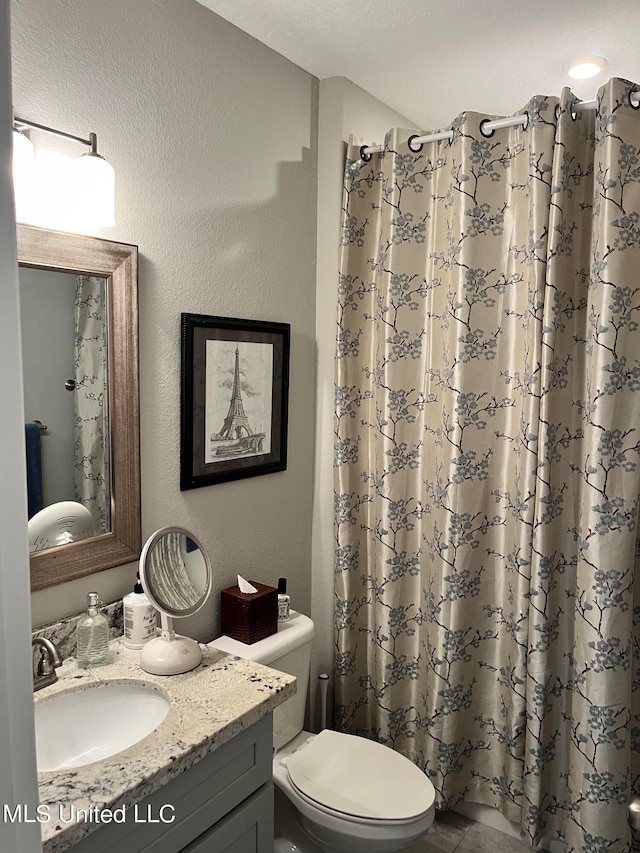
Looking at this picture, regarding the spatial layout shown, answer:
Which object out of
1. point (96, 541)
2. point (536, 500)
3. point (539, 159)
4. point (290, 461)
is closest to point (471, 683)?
point (536, 500)

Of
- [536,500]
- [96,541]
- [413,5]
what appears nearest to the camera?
[96,541]

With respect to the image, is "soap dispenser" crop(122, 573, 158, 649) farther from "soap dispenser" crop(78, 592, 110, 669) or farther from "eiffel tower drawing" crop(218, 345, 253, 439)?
"eiffel tower drawing" crop(218, 345, 253, 439)

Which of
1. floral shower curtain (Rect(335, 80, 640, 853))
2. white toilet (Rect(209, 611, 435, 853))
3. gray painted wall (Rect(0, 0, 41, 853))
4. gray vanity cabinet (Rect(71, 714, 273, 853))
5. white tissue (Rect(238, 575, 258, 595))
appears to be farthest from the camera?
white tissue (Rect(238, 575, 258, 595))

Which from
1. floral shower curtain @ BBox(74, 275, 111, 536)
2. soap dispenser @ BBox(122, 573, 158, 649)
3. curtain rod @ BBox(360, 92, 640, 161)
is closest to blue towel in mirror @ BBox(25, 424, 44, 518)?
floral shower curtain @ BBox(74, 275, 111, 536)

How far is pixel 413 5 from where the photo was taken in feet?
6.12

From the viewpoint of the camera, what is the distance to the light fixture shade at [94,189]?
1505 millimetres

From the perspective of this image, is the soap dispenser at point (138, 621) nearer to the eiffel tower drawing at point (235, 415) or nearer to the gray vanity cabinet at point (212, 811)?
the gray vanity cabinet at point (212, 811)

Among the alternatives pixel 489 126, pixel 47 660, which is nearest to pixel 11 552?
pixel 47 660

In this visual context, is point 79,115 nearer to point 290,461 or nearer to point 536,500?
point 290,461

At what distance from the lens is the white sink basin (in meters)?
1.43

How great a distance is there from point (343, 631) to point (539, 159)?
172 centimetres

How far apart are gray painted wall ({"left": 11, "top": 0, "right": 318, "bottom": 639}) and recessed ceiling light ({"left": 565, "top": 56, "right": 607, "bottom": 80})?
893 mm

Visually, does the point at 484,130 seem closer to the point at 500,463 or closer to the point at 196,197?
the point at 196,197

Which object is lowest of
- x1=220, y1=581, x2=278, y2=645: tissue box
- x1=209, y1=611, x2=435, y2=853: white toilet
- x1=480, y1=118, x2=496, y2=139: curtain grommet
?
x1=209, y1=611, x2=435, y2=853: white toilet
